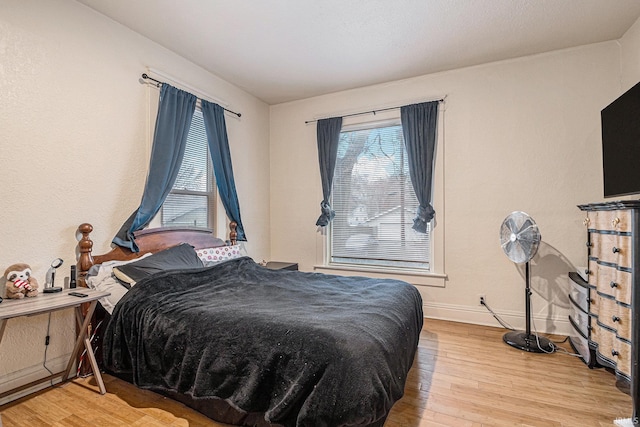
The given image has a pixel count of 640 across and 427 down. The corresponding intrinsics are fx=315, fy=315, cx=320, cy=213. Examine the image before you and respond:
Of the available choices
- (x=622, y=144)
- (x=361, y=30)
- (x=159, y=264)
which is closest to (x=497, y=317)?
(x=622, y=144)

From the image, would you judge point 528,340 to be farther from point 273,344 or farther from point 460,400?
point 273,344

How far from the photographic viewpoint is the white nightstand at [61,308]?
173 centimetres

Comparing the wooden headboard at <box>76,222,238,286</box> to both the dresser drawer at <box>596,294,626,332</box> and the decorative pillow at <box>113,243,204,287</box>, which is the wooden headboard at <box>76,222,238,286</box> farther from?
the dresser drawer at <box>596,294,626,332</box>

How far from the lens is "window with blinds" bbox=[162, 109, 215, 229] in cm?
322

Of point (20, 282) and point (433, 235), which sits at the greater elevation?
point (433, 235)

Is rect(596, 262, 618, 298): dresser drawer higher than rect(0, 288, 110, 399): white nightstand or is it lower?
higher

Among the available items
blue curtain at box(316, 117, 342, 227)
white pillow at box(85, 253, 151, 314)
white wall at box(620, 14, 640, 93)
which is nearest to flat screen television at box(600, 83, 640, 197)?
white wall at box(620, 14, 640, 93)

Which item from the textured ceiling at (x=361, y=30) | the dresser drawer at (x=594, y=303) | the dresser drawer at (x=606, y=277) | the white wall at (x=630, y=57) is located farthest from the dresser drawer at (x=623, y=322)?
the textured ceiling at (x=361, y=30)

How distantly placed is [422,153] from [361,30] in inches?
58.0

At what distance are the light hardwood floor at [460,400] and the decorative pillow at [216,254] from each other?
120 centimetres

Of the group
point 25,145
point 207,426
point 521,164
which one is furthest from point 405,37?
point 207,426

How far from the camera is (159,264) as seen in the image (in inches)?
99.6

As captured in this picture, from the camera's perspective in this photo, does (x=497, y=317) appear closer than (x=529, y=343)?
No

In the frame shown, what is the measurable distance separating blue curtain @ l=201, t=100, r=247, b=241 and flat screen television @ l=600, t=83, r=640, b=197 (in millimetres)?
3575
